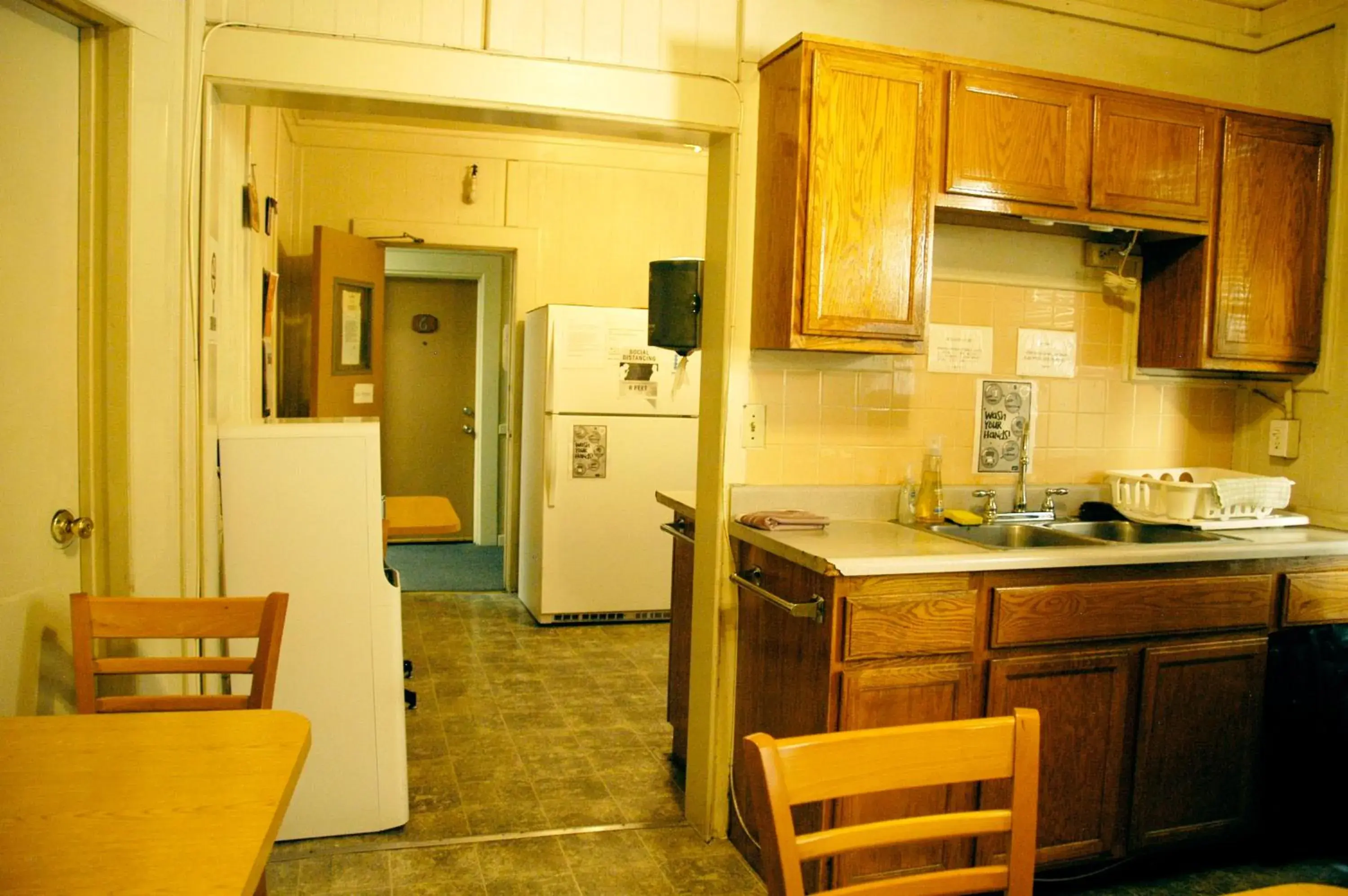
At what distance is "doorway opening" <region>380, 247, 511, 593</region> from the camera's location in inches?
281

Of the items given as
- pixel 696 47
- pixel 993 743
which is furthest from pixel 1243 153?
pixel 993 743

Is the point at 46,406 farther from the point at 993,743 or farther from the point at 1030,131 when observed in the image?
the point at 1030,131

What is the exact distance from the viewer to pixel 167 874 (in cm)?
104

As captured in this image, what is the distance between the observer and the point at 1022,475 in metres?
3.04

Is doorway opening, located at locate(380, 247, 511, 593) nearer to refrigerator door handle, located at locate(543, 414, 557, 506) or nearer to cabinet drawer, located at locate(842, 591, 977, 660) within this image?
refrigerator door handle, located at locate(543, 414, 557, 506)

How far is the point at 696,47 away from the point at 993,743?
2.13 meters

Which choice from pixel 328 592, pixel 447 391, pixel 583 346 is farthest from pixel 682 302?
pixel 447 391

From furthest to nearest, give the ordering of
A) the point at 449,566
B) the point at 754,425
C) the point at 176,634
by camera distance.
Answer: the point at 449,566 < the point at 754,425 < the point at 176,634

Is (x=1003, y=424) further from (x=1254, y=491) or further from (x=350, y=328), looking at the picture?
(x=350, y=328)

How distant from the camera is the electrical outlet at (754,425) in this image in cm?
279

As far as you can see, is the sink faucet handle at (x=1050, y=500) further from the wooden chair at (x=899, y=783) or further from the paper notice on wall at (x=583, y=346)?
the paper notice on wall at (x=583, y=346)

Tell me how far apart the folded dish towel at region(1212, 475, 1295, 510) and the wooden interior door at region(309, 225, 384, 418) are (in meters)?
3.69

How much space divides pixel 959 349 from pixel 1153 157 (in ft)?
2.55

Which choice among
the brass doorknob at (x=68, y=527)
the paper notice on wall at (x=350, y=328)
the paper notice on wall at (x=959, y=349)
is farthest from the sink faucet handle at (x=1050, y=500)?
the paper notice on wall at (x=350, y=328)
